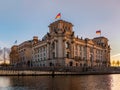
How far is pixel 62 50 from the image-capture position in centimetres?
11781

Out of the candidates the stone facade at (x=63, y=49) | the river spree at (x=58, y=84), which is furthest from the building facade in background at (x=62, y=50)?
the river spree at (x=58, y=84)

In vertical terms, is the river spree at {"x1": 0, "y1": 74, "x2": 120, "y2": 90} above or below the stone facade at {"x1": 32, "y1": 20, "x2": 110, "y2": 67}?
below

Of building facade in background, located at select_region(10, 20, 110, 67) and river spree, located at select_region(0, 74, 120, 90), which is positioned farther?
building facade in background, located at select_region(10, 20, 110, 67)

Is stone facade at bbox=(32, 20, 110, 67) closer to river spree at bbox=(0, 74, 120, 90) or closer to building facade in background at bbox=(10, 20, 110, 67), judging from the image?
building facade in background at bbox=(10, 20, 110, 67)

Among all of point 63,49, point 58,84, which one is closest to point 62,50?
point 63,49

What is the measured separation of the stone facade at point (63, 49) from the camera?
11800 centimetres

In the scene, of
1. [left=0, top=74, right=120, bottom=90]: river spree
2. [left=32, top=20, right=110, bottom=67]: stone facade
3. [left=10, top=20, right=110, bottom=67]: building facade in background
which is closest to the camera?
[left=0, top=74, right=120, bottom=90]: river spree

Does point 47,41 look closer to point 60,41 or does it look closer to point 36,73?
point 60,41

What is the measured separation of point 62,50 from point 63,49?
0.90 m

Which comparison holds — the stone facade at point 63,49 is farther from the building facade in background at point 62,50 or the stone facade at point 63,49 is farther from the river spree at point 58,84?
the river spree at point 58,84

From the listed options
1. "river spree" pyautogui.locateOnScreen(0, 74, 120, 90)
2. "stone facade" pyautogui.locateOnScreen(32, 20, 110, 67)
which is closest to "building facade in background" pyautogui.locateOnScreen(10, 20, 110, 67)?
"stone facade" pyautogui.locateOnScreen(32, 20, 110, 67)

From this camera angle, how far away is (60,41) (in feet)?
388

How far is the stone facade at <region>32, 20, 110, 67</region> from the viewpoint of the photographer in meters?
118

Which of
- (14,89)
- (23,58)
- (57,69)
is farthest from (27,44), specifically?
(14,89)
